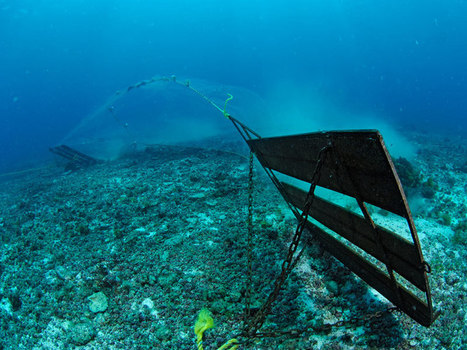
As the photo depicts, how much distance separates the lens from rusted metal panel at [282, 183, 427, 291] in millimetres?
2266

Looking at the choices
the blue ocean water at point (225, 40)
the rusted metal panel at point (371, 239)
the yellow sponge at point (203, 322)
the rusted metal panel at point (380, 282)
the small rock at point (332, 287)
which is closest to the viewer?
the rusted metal panel at point (371, 239)

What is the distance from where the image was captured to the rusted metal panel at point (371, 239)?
2266 mm

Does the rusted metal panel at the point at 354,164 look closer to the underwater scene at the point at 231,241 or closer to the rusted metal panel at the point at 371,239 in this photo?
the underwater scene at the point at 231,241

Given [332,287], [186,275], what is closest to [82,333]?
[186,275]

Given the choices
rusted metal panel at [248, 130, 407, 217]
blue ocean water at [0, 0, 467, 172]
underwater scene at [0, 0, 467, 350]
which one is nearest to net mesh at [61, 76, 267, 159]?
underwater scene at [0, 0, 467, 350]

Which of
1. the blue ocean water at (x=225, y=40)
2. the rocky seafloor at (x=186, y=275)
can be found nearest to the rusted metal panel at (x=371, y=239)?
the rocky seafloor at (x=186, y=275)

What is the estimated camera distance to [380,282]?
3.12 m

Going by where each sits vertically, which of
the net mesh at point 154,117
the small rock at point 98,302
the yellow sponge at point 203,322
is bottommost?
the small rock at point 98,302

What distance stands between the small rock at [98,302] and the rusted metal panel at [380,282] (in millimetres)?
3934

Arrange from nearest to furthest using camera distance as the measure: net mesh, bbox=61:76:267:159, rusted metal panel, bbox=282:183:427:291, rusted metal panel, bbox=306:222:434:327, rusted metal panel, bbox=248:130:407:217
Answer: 1. rusted metal panel, bbox=248:130:407:217
2. rusted metal panel, bbox=282:183:427:291
3. rusted metal panel, bbox=306:222:434:327
4. net mesh, bbox=61:76:267:159

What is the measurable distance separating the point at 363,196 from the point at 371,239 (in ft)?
3.16

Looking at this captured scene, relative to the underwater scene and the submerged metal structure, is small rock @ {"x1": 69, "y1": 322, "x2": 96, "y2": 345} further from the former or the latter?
the submerged metal structure

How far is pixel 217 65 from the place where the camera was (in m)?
128

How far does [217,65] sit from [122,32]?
3148 inches
